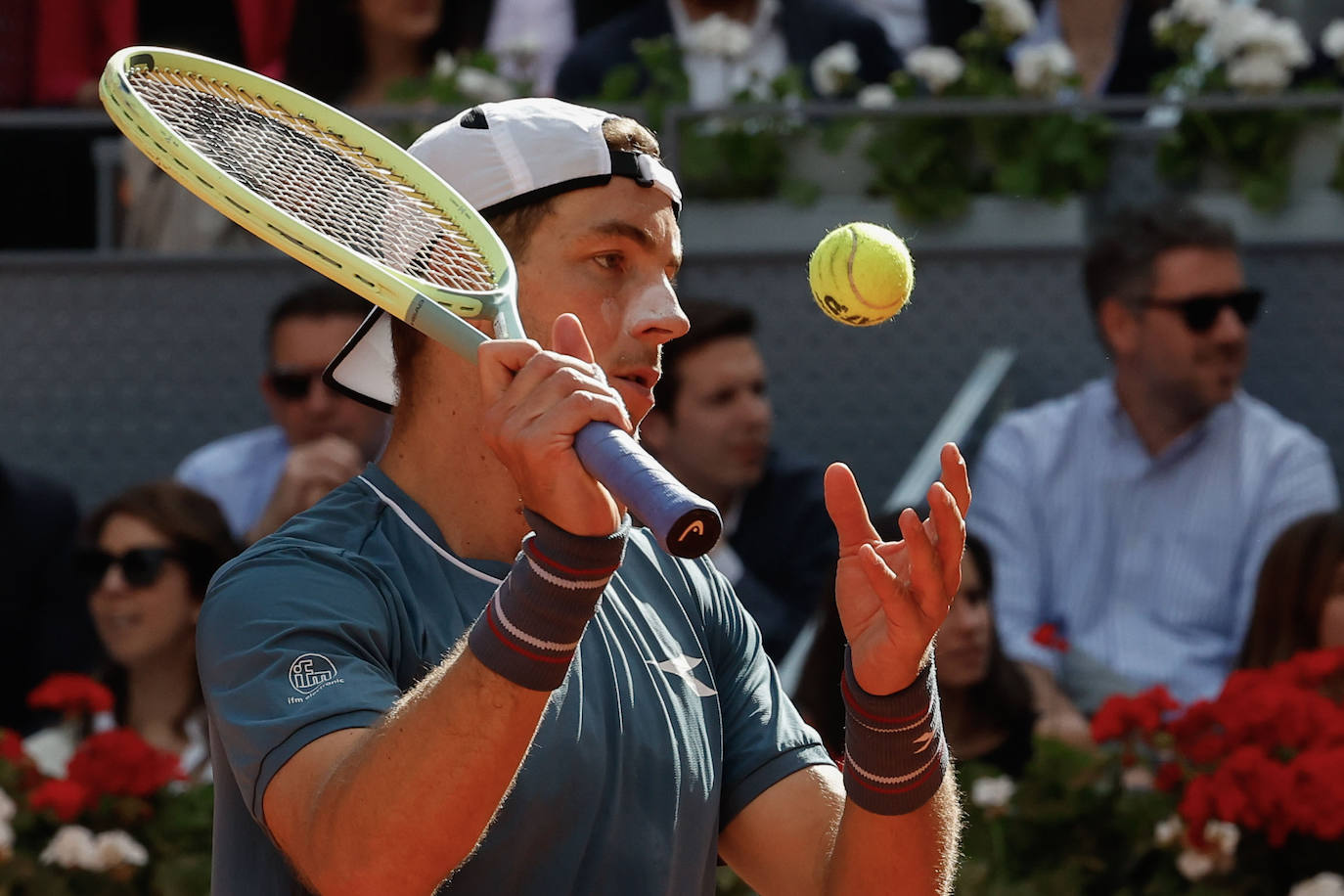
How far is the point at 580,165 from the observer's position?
2.55 meters

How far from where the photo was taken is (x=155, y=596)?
18.8ft

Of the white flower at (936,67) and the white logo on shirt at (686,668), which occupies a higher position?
the white logo on shirt at (686,668)

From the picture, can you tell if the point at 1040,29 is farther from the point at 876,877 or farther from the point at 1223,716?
the point at 876,877

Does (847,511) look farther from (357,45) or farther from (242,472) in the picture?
(357,45)

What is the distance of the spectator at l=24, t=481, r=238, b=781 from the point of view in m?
5.68

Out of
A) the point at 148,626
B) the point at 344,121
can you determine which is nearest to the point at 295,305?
the point at 148,626

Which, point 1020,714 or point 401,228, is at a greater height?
point 401,228

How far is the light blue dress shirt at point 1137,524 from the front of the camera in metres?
5.96

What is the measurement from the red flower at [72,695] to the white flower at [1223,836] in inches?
111

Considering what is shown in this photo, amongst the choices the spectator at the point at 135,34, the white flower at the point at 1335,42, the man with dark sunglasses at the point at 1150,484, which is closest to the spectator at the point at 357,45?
the spectator at the point at 135,34

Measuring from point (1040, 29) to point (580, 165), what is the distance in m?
5.33

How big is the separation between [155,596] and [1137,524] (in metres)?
3.01

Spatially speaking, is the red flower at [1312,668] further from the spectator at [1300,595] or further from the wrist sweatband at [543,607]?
the wrist sweatband at [543,607]

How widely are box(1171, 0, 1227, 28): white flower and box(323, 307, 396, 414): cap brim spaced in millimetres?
4686
